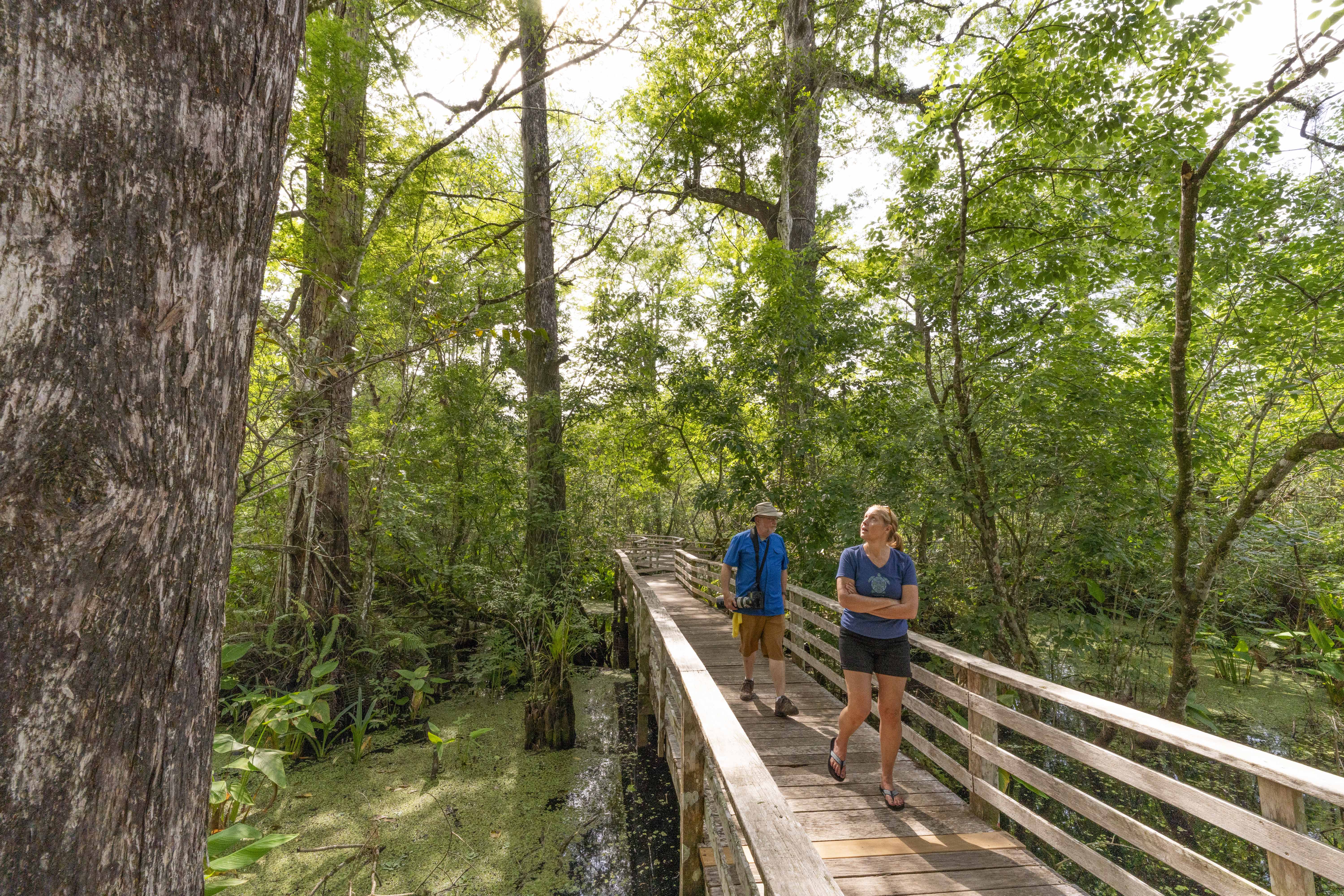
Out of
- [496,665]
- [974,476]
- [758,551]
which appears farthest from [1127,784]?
[496,665]

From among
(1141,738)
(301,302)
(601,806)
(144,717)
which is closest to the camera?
(144,717)

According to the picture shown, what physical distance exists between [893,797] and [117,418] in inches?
148

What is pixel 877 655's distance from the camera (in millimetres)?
3217

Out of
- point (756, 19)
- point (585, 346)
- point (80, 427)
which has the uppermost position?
point (756, 19)

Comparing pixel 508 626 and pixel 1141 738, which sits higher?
pixel 508 626

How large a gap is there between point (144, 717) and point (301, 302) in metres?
6.55

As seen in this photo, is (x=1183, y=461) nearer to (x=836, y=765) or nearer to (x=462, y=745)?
(x=836, y=765)

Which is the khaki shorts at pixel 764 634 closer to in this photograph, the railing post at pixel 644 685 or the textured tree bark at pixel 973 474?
the railing post at pixel 644 685

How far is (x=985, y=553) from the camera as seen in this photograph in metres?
5.39

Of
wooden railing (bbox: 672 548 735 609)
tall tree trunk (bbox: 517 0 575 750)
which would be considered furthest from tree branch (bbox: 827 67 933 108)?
wooden railing (bbox: 672 548 735 609)

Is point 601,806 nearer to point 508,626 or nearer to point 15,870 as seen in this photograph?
point 508,626

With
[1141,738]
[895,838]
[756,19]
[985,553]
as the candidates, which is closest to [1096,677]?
[1141,738]

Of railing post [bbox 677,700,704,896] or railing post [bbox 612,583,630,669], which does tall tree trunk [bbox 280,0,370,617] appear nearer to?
railing post [bbox 677,700,704,896]

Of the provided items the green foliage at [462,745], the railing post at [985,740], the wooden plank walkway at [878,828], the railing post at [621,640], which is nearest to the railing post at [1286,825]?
the wooden plank walkway at [878,828]
